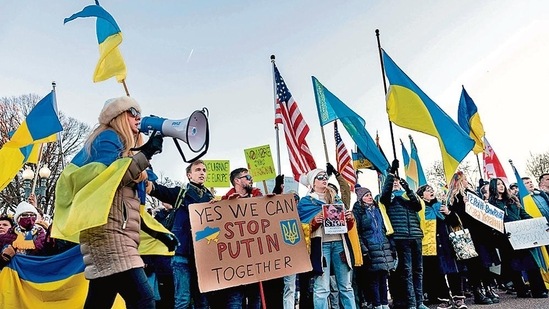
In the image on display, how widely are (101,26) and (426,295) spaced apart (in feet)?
23.0

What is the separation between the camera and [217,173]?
820 cm

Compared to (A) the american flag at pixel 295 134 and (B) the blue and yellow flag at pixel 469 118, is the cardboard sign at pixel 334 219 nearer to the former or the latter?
(A) the american flag at pixel 295 134

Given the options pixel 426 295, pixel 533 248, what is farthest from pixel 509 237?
pixel 426 295

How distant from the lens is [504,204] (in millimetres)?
8477

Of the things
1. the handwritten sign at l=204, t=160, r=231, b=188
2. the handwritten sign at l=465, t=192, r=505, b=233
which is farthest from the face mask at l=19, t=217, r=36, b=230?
the handwritten sign at l=465, t=192, r=505, b=233

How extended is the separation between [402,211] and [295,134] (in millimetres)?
2037

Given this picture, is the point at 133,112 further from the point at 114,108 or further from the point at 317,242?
the point at 317,242

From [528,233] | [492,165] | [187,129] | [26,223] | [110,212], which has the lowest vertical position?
[528,233]

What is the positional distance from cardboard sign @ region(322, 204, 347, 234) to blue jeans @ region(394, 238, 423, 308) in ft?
3.89

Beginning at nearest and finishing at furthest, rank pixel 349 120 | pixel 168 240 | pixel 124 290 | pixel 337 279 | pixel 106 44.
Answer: pixel 124 290, pixel 168 240, pixel 106 44, pixel 337 279, pixel 349 120

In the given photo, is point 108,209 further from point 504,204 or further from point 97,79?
point 504,204

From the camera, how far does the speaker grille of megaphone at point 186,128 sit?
3000mm

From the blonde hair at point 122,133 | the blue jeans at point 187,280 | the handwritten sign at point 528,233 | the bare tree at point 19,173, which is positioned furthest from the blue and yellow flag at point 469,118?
the bare tree at point 19,173

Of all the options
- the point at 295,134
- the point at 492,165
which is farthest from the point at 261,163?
the point at 492,165
